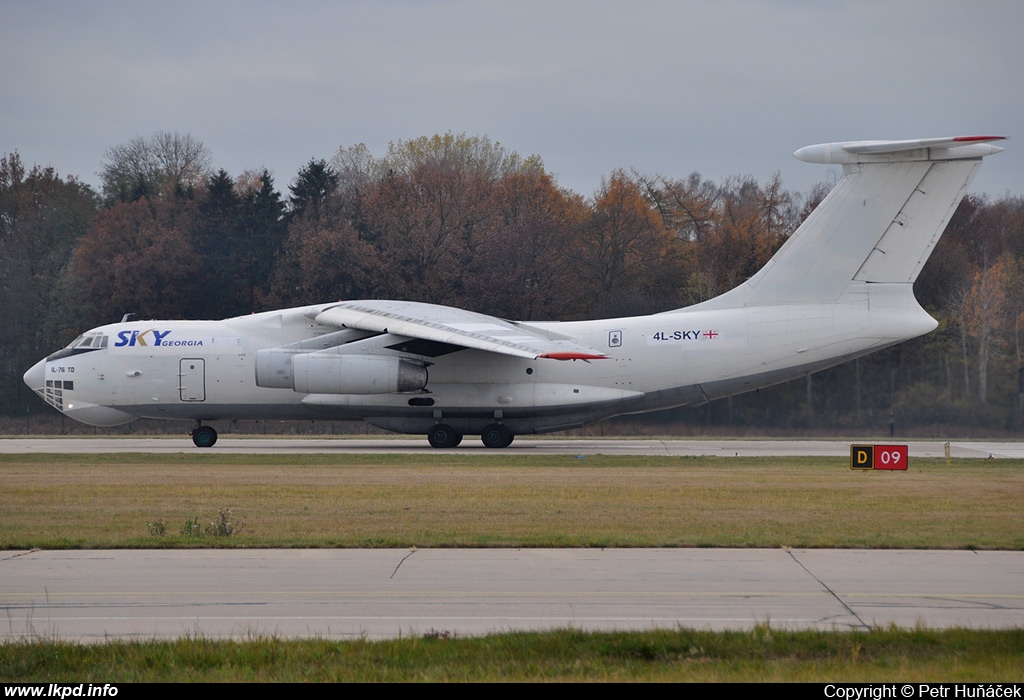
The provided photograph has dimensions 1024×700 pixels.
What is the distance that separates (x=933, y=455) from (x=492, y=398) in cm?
1073

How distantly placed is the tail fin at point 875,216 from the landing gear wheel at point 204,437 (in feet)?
49.4

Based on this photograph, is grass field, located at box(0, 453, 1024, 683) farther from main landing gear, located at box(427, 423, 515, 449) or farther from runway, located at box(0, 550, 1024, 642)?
main landing gear, located at box(427, 423, 515, 449)

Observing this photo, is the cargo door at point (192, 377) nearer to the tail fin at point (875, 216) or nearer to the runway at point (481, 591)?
the tail fin at point (875, 216)

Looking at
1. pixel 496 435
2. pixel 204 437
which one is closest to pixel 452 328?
pixel 496 435

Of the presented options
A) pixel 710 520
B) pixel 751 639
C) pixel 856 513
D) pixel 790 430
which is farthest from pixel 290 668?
pixel 790 430

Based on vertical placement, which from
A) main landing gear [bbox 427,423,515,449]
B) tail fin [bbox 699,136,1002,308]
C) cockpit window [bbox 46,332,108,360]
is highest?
tail fin [bbox 699,136,1002,308]

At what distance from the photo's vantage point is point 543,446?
97.6 feet

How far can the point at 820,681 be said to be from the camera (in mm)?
6430

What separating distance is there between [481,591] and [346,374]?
17.7m

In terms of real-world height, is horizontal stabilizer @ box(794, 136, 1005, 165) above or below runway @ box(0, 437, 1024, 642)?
above

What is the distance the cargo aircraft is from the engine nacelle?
0.03 m

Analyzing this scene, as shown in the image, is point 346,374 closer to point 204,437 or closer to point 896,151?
point 204,437

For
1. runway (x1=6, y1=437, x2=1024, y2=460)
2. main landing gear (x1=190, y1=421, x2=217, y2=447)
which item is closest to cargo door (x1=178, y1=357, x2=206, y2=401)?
main landing gear (x1=190, y1=421, x2=217, y2=447)

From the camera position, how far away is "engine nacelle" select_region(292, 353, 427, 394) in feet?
87.0
